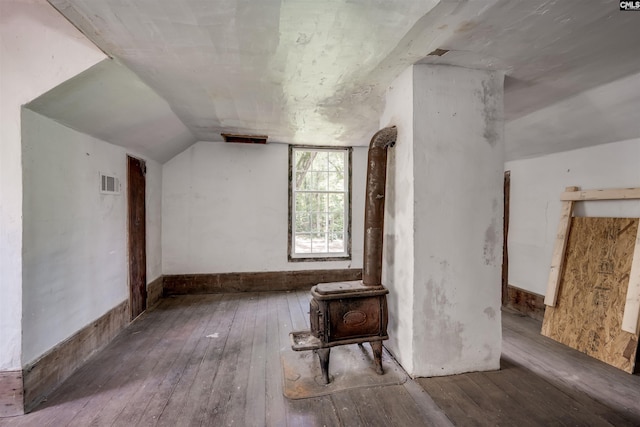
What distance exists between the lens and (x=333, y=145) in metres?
5.03

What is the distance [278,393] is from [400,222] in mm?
1687

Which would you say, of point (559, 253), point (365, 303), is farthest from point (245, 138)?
point (559, 253)

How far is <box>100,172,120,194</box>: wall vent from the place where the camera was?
9.70ft

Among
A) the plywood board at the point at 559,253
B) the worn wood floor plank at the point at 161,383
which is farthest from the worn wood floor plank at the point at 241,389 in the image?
the plywood board at the point at 559,253

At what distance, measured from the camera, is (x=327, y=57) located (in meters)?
2.13

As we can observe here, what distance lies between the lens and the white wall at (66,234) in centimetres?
204

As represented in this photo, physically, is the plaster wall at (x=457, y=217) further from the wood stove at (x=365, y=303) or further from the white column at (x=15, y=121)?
the white column at (x=15, y=121)

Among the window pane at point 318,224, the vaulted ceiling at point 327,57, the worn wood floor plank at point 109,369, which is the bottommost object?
the worn wood floor plank at point 109,369

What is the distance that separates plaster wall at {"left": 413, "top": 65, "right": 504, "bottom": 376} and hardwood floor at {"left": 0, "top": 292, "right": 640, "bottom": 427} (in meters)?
0.32

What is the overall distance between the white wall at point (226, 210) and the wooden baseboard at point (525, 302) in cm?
285

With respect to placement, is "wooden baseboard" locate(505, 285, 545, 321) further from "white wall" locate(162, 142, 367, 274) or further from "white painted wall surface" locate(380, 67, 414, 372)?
"white wall" locate(162, 142, 367, 274)

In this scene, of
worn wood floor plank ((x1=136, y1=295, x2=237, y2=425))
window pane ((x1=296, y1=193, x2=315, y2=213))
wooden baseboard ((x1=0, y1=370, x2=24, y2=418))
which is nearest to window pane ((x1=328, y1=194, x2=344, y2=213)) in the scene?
window pane ((x1=296, y1=193, x2=315, y2=213))

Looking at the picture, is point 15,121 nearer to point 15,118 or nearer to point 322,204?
point 15,118

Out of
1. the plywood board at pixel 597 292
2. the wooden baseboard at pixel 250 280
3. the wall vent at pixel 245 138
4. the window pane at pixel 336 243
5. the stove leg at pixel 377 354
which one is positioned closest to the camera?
the stove leg at pixel 377 354
